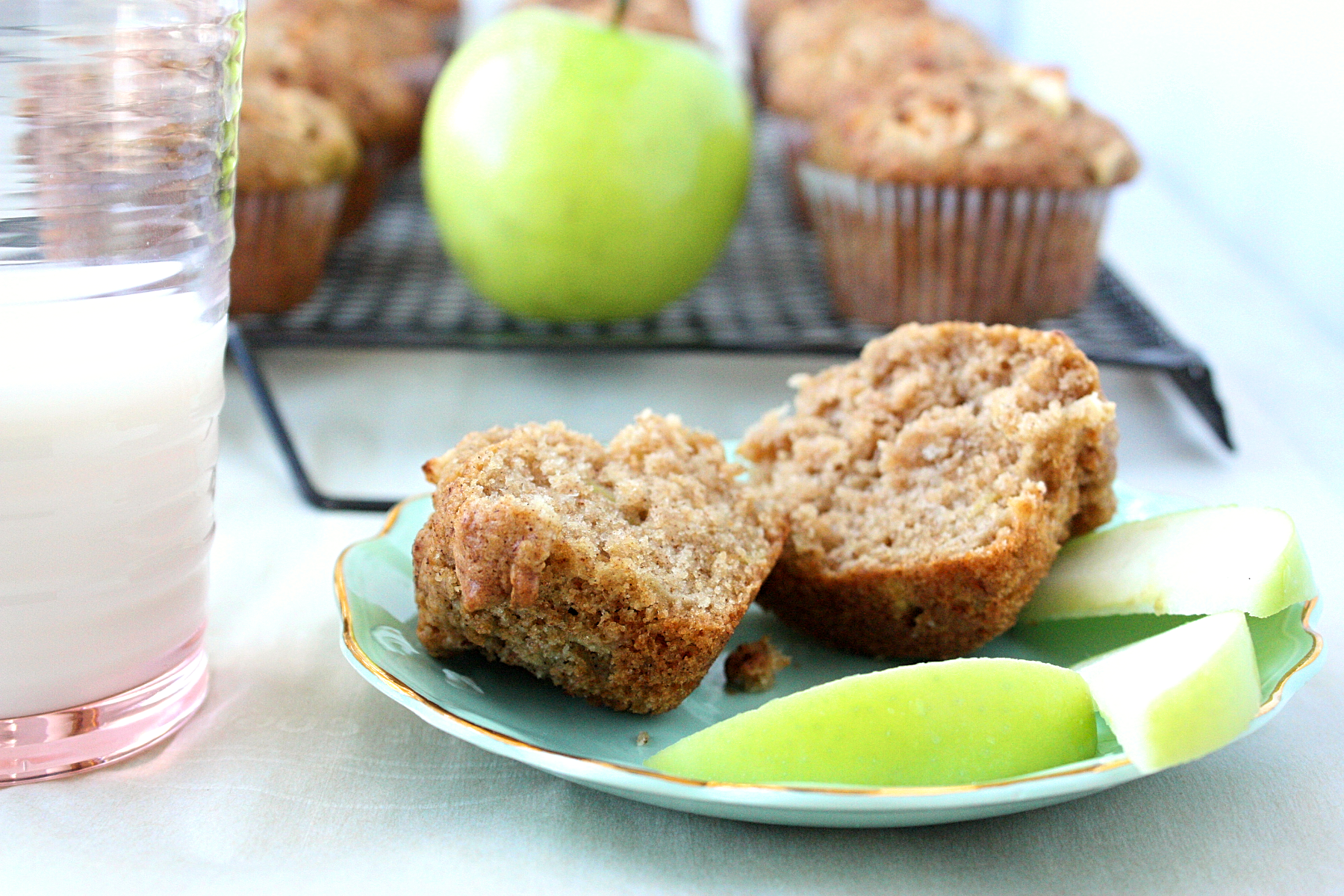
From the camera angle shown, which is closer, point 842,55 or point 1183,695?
point 1183,695

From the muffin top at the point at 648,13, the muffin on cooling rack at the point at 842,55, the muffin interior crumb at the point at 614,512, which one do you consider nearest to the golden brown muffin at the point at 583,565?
the muffin interior crumb at the point at 614,512

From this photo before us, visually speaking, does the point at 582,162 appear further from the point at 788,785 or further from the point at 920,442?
the point at 788,785

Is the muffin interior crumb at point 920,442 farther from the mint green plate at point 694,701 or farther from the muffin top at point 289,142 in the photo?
the muffin top at point 289,142

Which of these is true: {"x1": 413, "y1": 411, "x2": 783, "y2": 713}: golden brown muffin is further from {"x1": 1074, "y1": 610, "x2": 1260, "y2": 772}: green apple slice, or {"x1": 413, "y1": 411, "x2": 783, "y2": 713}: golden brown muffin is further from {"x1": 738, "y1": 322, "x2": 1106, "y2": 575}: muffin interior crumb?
{"x1": 1074, "y1": 610, "x2": 1260, "y2": 772}: green apple slice

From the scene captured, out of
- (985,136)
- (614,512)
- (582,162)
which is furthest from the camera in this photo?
(985,136)

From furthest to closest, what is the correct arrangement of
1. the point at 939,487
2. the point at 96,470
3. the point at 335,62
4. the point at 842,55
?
the point at 842,55 → the point at 335,62 → the point at 939,487 → the point at 96,470

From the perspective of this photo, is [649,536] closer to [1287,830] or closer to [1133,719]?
[1133,719]

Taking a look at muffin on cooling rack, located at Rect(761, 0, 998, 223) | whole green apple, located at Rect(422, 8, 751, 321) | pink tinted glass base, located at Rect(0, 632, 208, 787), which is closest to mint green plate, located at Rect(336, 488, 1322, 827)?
pink tinted glass base, located at Rect(0, 632, 208, 787)

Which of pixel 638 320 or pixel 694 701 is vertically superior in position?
pixel 694 701

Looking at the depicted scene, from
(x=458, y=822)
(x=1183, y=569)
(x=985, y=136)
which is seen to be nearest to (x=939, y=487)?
(x=1183, y=569)
